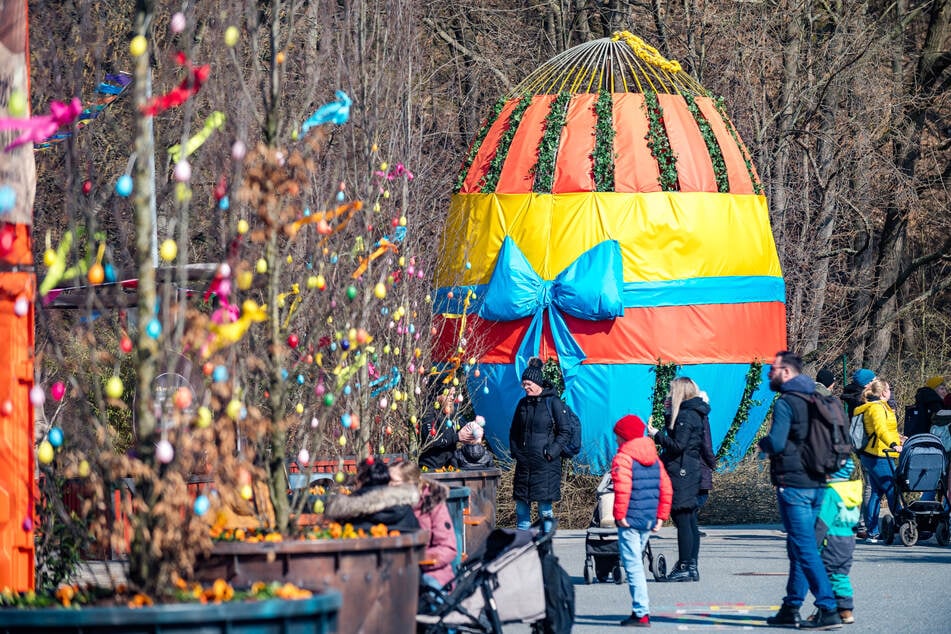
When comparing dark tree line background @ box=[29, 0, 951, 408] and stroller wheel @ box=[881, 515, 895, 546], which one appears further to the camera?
dark tree line background @ box=[29, 0, 951, 408]

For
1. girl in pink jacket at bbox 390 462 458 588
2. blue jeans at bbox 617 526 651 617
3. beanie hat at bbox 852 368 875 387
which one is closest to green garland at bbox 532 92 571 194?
beanie hat at bbox 852 368 875 387

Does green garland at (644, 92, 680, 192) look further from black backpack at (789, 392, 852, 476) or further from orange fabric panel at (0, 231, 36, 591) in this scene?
orange fabric panel at (0, 231, 36, 591)

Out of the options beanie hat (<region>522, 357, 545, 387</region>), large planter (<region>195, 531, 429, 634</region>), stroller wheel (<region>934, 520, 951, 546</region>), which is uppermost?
beanie hat (<region>522, 357, 545, 387</region>)

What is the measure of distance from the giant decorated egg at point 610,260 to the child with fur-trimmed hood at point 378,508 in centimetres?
1032

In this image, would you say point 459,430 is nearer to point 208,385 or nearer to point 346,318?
point 346,318

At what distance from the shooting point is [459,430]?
51.4ft

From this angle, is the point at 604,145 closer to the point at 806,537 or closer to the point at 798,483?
the point at 798,483

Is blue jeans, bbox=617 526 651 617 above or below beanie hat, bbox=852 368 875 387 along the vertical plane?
below

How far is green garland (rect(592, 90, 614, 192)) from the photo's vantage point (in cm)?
1970

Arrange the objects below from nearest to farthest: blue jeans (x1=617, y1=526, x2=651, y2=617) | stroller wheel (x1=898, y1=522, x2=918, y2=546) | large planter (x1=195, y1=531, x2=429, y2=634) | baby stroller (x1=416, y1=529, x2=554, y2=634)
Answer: large planter (x1=195, y1=531, x2=429, y2=634), baby stroller (x1=416, y1=529, x2=554, y2=634), blue jeans (x1=617, y1=526, x2=651, y2=617), stroller wheel (x1=898, y1=522, x2=918, y2=546)

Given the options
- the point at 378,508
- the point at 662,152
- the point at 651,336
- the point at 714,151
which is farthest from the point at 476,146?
the point at 378,508

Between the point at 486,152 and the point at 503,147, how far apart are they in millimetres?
343

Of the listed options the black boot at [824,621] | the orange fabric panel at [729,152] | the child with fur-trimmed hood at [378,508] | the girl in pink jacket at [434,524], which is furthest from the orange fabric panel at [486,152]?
the child with fur-trimmed hood at [378,508]

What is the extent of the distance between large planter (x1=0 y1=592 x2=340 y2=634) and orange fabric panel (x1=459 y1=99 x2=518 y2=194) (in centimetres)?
1449
